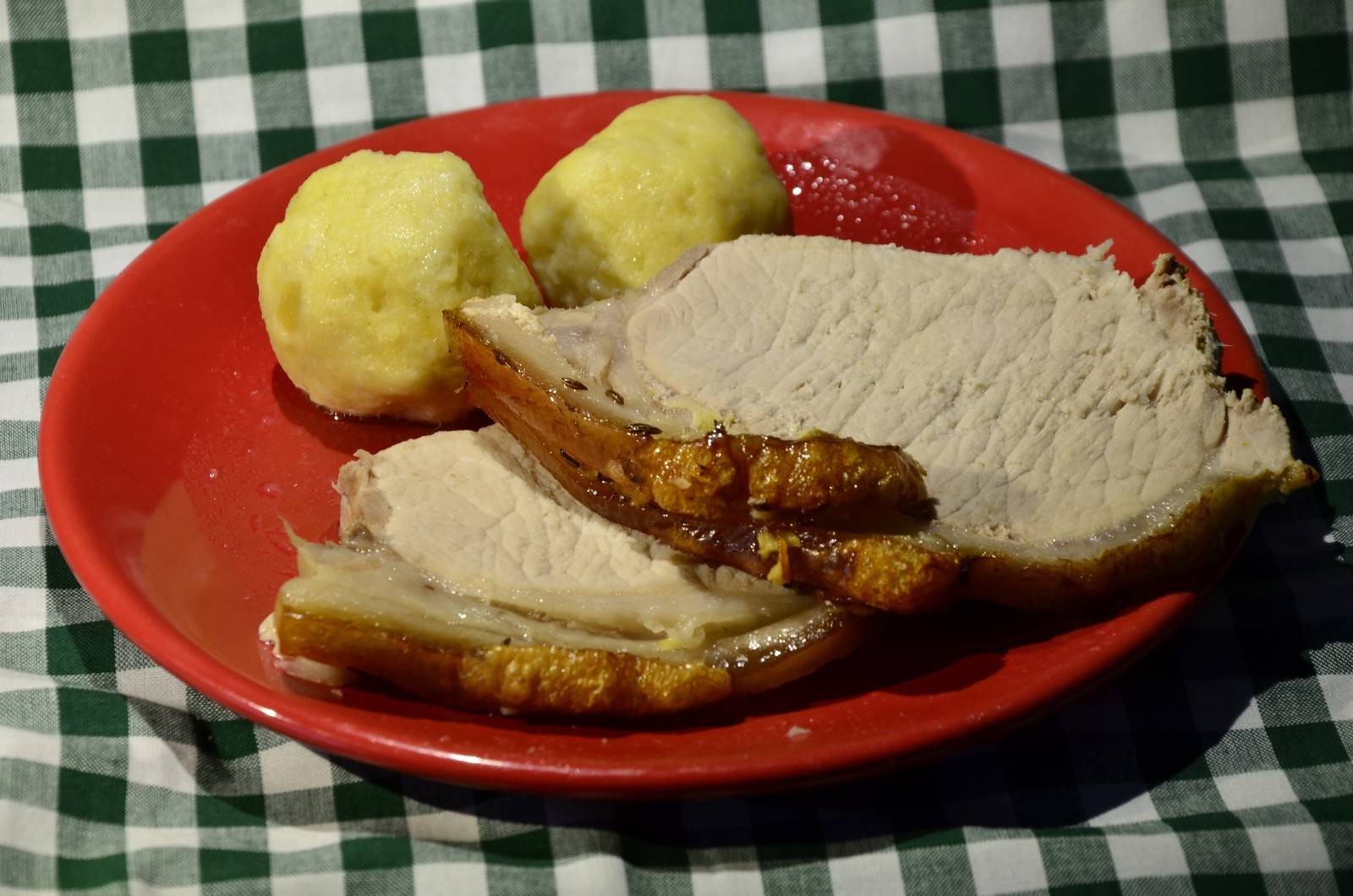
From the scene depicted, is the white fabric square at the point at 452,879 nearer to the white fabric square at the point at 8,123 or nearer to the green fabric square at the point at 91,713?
the green fabric square at the point at 91,713

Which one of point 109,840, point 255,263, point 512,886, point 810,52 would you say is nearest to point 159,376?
point 255,263

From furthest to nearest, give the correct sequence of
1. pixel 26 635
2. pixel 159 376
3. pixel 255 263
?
1. pixel 255 263
2. pixel 159 376
3. pixel 26 635

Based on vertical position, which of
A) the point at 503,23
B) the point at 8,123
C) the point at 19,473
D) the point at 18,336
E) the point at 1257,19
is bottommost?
the point at 19,473

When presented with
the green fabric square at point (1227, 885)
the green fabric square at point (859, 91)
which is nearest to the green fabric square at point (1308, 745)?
the green fabric square at point (1227, 885)

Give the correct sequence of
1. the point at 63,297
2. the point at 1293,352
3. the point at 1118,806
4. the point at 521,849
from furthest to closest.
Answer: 1. the point at 63,297
2. the point at 1293,352
3. the point at 1118,806
4. the point at 521,849

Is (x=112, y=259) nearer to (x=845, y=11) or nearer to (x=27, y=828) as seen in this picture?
(x=27, y=828)

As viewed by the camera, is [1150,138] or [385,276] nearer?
[385,276]

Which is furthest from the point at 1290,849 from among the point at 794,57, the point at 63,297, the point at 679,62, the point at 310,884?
the point at 63,297

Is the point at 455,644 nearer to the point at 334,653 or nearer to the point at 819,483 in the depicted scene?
the point at 334,653
